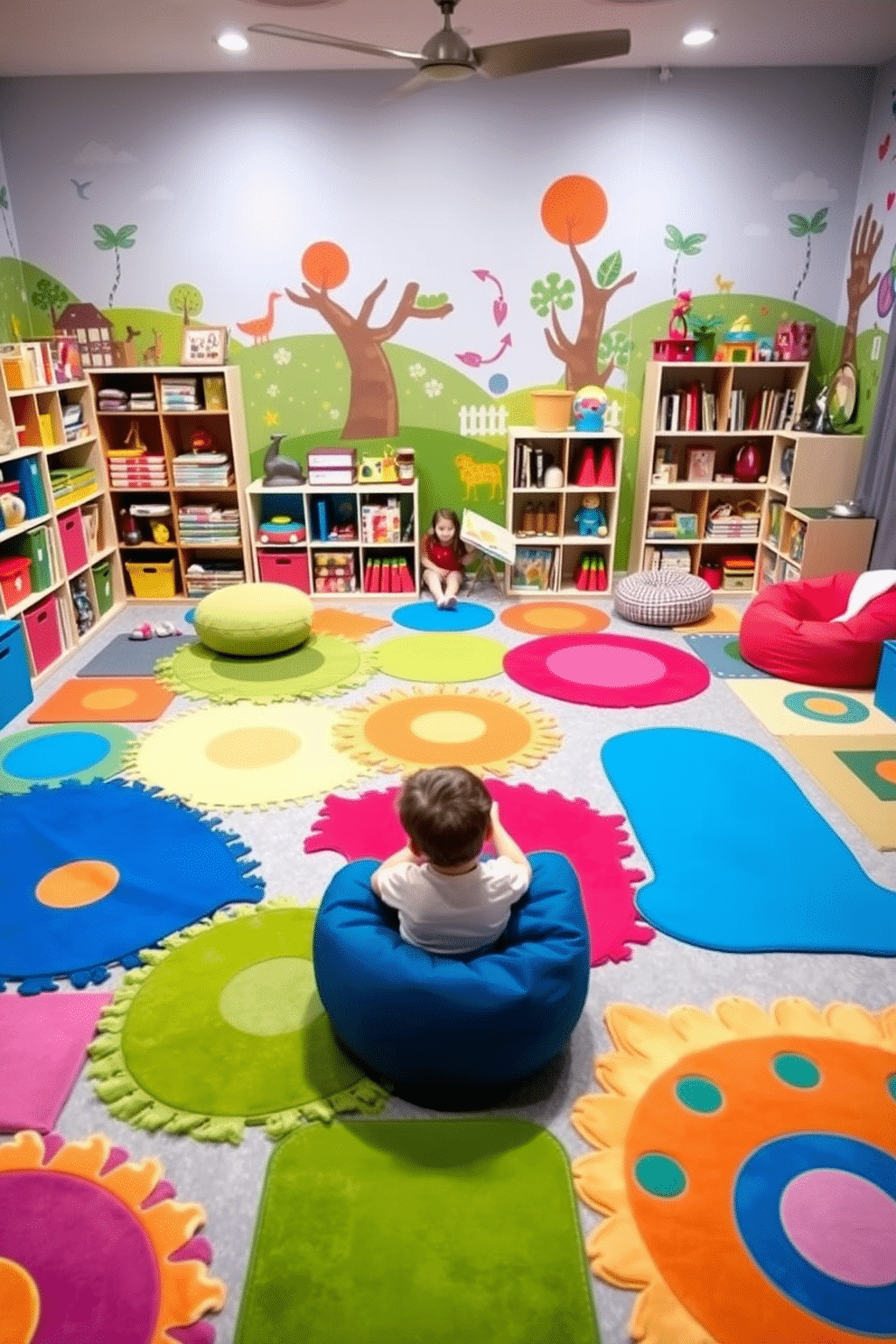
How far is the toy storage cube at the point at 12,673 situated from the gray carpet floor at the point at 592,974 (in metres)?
0.09

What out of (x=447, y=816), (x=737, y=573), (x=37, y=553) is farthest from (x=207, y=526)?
(x=447, y=816)

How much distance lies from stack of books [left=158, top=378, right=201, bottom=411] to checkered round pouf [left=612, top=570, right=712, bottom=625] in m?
3.14

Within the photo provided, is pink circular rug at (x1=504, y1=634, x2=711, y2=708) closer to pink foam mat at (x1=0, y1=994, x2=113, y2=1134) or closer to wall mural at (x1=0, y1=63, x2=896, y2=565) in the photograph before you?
wall mural at (x1=0, y1=63, x2=896, y2=565)

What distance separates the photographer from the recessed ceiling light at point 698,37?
480 cm

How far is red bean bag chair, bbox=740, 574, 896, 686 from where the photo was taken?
459cm

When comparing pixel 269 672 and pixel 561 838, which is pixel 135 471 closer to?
pixel 269 672

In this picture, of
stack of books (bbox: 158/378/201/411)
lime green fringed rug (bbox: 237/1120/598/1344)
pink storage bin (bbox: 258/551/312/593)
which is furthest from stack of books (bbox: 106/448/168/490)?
lime green fringed rug (bbox: 237/1120/598/1344)

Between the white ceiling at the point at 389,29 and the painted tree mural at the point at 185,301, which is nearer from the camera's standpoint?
the white ceiling at the point at 389,29

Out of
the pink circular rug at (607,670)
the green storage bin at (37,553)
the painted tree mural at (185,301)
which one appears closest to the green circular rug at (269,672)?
the green storage bin at (37,553)

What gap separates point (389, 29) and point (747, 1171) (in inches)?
214

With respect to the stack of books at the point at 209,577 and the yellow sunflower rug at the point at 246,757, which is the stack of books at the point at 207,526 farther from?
the yellow sunflower rug at the point at 246,757

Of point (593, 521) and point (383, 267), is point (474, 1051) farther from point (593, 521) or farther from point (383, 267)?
point (383, 267)

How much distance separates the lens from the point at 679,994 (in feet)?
8.55

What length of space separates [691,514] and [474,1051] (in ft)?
16.6
